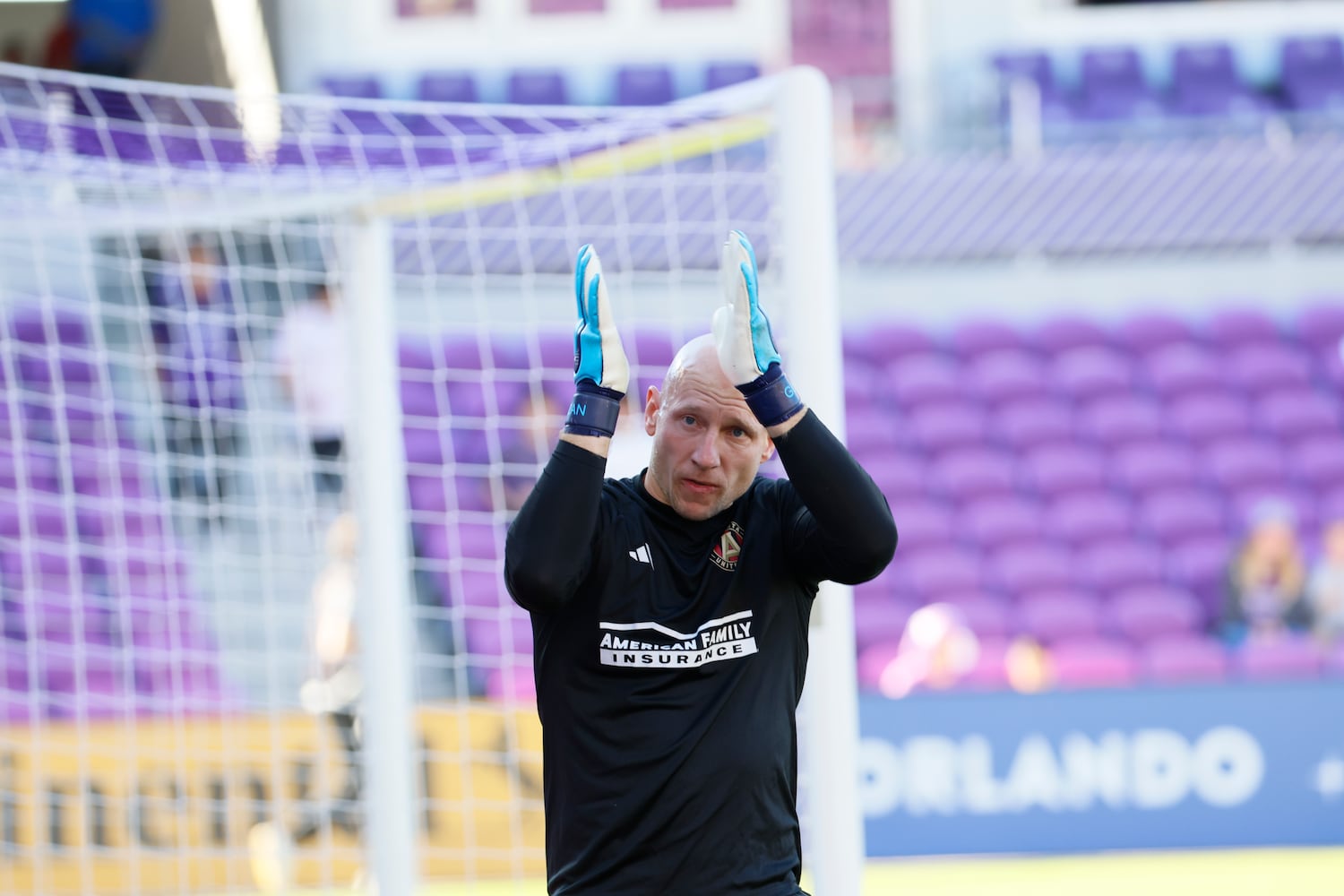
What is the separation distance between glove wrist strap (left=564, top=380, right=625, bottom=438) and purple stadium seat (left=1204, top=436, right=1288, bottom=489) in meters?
8.41

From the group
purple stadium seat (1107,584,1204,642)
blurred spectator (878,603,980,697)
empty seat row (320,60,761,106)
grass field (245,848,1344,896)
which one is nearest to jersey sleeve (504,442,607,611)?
grass field (245,848,1344,896)

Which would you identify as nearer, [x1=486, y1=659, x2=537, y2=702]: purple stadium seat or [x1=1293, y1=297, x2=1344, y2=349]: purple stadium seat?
[x1=486, y1=659, x2=537, y2=702]: purple stadium seat

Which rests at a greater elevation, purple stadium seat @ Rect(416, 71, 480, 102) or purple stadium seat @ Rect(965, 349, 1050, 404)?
purple stadium seat @ Rect(416, 71, 480, 102)

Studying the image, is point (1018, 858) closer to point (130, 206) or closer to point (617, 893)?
point (130, 206)

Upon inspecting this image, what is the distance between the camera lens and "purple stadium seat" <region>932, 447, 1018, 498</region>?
395 inches

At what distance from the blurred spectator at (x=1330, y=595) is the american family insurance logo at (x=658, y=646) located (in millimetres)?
7012

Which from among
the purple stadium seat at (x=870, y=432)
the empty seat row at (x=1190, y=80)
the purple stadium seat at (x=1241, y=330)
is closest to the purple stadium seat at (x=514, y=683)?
the purple stadium seat at (x=870, y=432)

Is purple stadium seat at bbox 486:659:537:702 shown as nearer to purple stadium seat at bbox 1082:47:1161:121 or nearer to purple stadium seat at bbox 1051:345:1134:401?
purple stadium seat at bbox 1051:345:1134:401

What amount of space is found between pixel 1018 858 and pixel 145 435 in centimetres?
493

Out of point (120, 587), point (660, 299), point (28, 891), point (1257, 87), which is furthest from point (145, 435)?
point (1257, 87)

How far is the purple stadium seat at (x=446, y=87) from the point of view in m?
11.6

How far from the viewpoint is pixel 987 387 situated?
10.5 meters

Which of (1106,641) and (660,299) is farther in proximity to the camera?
(660,299)

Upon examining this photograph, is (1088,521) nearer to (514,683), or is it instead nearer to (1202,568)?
(1202,568)
